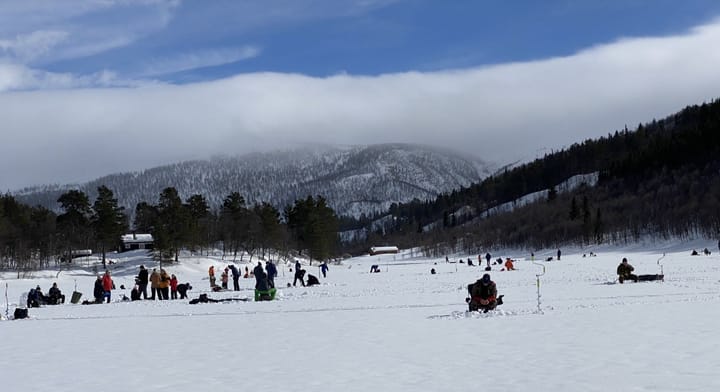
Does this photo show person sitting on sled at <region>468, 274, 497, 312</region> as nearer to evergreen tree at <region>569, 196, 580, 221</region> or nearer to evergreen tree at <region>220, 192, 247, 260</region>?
evergreen tree at <region>220, 192, 247, 260</region>

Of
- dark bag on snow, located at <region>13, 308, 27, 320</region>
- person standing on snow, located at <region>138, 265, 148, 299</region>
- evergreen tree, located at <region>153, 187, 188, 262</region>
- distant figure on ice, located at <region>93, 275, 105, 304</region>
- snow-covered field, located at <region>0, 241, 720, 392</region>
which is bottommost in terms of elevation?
snow-covered field, located at <region>0, 241, 720, 392</region>

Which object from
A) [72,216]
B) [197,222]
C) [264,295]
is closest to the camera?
[264,295]

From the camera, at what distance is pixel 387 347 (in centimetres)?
1423

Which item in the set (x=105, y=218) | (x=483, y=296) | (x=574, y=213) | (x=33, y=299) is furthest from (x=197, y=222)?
(x=483, y=296)

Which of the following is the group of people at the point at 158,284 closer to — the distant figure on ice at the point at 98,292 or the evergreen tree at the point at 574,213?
the distant figure on ice at the point at 98,292

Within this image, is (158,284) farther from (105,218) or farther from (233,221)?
(233,221)

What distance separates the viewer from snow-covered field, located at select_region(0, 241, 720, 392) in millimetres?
10664

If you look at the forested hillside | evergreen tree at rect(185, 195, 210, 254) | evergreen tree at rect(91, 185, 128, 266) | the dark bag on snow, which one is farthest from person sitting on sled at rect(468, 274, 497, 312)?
the forested hillside

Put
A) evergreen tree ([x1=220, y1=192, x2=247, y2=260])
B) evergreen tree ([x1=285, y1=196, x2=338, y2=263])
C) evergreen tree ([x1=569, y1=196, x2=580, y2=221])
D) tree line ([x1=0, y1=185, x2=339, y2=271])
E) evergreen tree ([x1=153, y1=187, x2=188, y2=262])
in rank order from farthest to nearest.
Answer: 1. evergreen tree ([x1=569, y1=196, x2=580, y2=221])
2. evergreen tree ([x1=285, y1=196, x2=338, y2=263])
3. evergreen tree ([x1=220, y1=192, x2=247, y2=260])
4. tree line ([x1=0, y1=185, x2=339, y2=271])
5. evergreen tree ([x1=153, y1=187, x2=188, y2=262])

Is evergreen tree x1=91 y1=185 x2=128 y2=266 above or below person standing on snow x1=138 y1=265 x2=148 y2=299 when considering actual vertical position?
above

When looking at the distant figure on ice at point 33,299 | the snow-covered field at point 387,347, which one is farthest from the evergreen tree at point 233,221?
the snow-covered field at point 387,347

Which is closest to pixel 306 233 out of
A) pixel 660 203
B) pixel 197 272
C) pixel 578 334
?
pixel 197 272

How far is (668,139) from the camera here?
18050cm

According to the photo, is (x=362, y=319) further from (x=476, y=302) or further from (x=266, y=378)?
(x=266, y=378)
